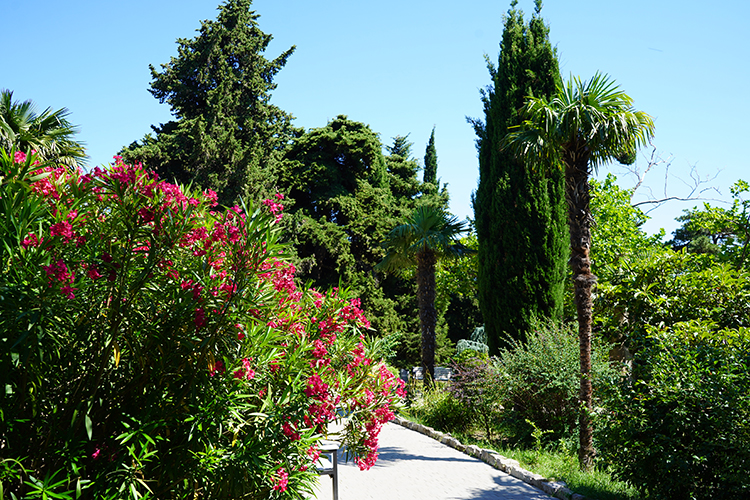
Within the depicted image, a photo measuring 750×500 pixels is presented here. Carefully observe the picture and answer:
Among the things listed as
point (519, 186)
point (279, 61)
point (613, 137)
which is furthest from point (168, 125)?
point (613, 137)

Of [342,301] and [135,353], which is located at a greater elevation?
[342,301]

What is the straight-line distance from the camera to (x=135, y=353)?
3.43 meters

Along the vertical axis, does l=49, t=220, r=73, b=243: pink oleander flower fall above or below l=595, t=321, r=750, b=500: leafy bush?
above

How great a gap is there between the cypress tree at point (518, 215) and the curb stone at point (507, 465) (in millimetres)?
3496

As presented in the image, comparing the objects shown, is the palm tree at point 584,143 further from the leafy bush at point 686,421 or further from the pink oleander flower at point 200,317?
the pink oleander flower at point 200,317

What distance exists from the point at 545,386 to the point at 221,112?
14.7 metres

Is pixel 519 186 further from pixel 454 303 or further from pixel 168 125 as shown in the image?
pixel 454 303

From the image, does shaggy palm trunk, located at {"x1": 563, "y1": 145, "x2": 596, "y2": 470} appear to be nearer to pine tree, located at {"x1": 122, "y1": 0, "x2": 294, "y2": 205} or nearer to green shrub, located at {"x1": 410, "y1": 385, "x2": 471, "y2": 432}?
green shrub, located at {"x1": 410, "y1": 385, "x2": 471, "y2": 432}

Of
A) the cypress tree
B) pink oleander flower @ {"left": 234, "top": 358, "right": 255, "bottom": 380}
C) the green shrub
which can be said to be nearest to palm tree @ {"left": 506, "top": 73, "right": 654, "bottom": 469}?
the green shrub

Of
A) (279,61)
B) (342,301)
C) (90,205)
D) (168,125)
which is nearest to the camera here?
(90,205)

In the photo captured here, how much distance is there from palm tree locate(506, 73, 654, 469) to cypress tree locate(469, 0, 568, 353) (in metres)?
5.20

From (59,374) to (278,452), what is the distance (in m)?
1.53

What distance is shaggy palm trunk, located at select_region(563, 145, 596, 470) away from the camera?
27.1 ft

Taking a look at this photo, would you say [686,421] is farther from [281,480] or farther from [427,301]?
[427,301]
